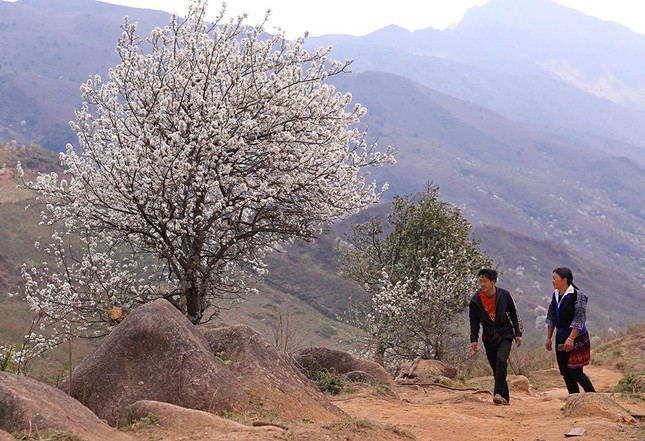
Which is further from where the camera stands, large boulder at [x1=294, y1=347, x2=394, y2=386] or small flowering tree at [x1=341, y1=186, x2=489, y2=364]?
small flowering tree at [x1=341, y1=186, x2=489, y2=364]

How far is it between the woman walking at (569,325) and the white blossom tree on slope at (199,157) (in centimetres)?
582

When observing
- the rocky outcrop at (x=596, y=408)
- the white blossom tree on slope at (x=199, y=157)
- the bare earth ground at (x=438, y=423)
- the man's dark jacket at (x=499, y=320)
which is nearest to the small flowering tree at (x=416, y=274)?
the bare earth ground at (x=438, y=423)

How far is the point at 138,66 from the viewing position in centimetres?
1540

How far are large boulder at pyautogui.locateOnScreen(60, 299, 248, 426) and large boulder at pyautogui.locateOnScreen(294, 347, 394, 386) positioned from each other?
6.09m

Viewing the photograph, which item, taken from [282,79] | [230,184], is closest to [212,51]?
[282,79]

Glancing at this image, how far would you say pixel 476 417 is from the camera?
10.9 metres

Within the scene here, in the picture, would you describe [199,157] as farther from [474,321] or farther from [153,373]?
[153,373]

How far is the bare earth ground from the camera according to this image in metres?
6.58

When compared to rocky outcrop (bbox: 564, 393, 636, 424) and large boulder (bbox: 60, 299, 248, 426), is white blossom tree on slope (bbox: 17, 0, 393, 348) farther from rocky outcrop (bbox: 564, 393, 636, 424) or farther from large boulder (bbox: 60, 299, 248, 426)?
rocky outcrop (bbox: 564, 393, 636, 424)

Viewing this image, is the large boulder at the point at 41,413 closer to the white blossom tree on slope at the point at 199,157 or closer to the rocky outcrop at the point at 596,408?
the rocky outcrop at the point at 596,408

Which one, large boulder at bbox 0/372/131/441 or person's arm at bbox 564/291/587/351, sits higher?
person's arm at bbox 564/291/587/351

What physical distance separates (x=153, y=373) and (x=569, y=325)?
21.4ft

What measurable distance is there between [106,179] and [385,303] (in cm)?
1526

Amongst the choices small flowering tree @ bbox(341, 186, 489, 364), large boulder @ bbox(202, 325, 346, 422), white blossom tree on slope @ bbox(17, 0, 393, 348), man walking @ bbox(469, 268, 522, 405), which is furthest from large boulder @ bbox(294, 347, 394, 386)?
small flowering tree @ bbox(341, 186, 489, 364)
